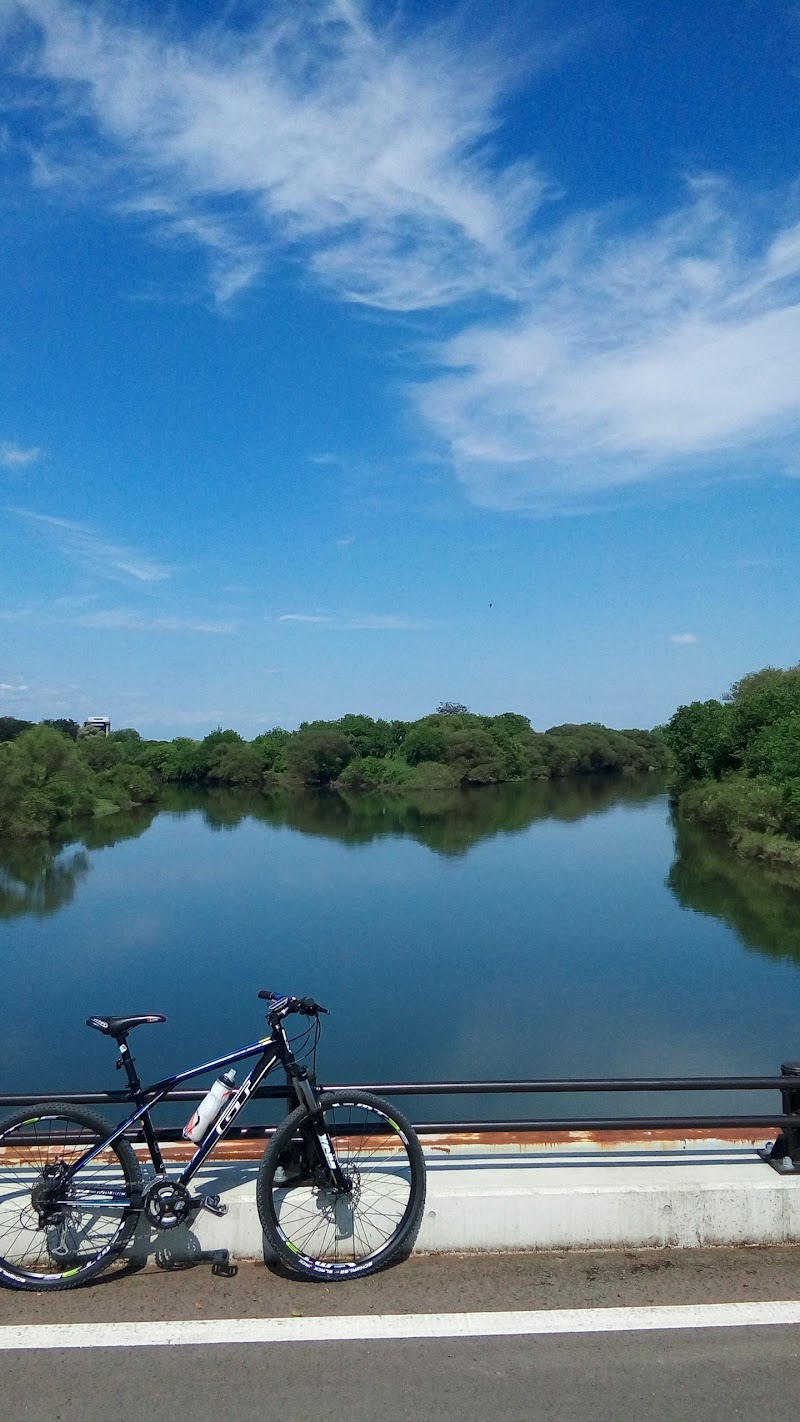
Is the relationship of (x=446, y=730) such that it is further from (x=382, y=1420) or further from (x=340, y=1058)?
(x=382, y=1420)

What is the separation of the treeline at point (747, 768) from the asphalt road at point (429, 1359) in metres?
36.7

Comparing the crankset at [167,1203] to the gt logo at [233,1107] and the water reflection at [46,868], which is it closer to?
the gt logo at [233,1107]

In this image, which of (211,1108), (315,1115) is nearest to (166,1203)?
(211,1108)

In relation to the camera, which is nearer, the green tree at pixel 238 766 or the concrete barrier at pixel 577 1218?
the concrete barrier at pixel 577 1218

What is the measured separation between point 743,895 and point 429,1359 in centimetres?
3455

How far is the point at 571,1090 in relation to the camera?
154 inches

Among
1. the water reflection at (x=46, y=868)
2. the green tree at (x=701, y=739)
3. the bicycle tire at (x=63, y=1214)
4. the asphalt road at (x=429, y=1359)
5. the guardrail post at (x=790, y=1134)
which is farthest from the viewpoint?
the green tree at (x=701, y=739)

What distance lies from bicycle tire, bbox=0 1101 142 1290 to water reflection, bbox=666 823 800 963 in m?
26.4

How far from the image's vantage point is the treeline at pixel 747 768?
133ft

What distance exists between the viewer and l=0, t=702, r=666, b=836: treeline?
3393 inches

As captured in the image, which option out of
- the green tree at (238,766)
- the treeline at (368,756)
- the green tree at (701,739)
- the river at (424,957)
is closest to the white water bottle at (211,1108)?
the river at (424,957)

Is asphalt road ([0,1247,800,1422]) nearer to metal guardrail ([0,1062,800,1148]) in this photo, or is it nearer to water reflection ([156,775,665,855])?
metal guardrail ([0,1062,800,1148])

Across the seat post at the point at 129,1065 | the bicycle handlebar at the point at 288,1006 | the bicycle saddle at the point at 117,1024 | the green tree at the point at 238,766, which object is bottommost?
the seat post at the point at 129,1065

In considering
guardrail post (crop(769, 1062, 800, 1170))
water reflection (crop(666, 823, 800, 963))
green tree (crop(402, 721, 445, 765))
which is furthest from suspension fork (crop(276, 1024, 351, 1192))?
green tree (crop(402, 721, 445, 765))
